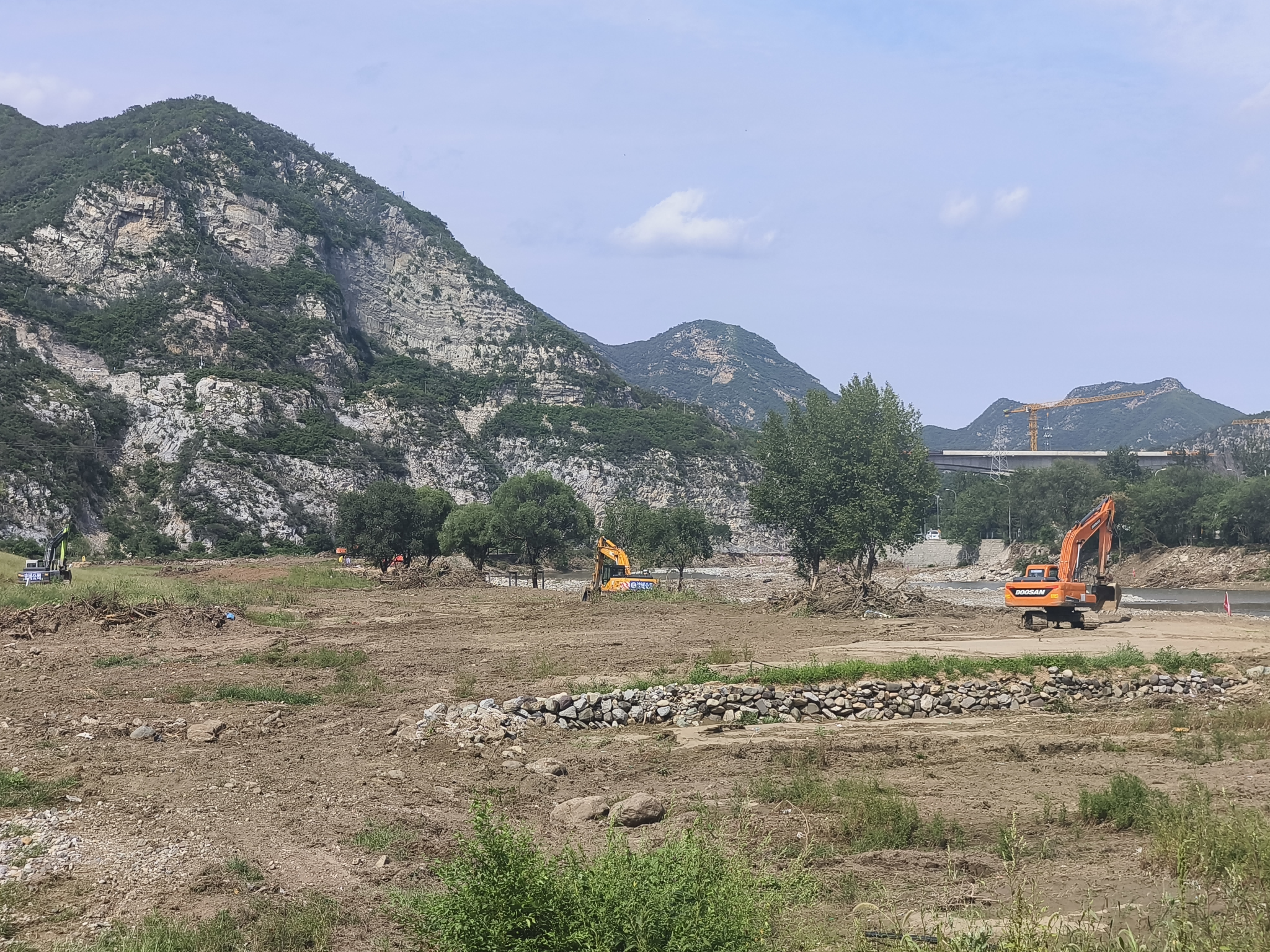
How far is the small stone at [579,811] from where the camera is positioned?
36.1ft

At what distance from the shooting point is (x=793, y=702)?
60.4 feet

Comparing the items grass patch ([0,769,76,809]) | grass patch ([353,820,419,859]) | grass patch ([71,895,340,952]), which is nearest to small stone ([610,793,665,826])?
grass patch ([353,820,419,859])

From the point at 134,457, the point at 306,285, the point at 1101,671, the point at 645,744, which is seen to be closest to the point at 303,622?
the point at 645,744

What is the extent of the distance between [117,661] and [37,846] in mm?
14819

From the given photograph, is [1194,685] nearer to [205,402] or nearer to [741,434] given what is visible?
[205,402]

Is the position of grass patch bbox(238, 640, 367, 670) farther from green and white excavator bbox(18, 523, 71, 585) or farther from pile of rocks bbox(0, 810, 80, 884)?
green and white excavator bbox(18, 523, 71, 585)

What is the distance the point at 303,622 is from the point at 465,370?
122 m

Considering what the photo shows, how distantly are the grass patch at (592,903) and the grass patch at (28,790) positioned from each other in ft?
20.5

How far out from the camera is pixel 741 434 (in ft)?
575

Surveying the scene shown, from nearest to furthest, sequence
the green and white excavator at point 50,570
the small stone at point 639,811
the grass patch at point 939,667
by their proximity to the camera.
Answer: the small stone at point 639,811
the grass patch at point 939,667
the green and white excavator at point 50,570

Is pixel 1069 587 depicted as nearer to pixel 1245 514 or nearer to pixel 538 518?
pixel 538 518

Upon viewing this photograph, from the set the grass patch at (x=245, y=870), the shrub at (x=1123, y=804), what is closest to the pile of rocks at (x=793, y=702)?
the grass patch at (x=245, y=870)

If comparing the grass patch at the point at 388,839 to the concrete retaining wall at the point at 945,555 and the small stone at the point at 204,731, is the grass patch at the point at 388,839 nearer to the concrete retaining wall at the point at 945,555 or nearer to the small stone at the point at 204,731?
the small stone at the point at 204,731

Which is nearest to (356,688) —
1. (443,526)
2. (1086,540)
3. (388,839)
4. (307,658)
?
(307,658)
